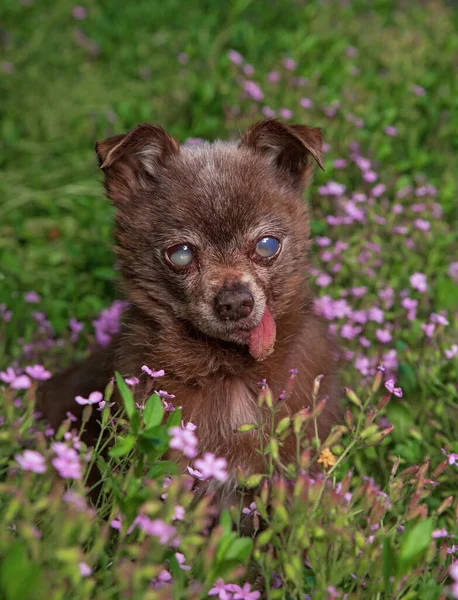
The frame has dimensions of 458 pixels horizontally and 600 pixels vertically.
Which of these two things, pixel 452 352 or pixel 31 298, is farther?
pixel 31 298

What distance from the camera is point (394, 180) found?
5680mm

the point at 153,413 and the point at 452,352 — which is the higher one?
the point at 153,413

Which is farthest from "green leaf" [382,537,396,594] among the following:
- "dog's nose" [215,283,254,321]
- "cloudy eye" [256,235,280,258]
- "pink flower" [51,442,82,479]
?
"cloudy eye" [256,235,280,258]

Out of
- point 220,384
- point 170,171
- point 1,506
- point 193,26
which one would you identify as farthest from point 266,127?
point 193,26

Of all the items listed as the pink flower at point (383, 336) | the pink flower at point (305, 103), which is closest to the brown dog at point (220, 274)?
the pink flower at point (383, 336)

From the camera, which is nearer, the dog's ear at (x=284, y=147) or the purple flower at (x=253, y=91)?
the dog's ear at (x=284, y=147)

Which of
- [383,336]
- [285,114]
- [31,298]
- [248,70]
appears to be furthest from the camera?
[248,70]

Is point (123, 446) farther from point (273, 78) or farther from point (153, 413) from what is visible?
point (273, 78)

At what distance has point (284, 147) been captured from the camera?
3.65 m

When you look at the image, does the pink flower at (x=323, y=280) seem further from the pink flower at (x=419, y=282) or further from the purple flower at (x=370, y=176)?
the purple flower at (x=370, y=176)

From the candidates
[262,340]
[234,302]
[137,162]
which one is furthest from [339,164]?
[234,302]

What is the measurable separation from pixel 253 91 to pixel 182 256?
315 centimetres

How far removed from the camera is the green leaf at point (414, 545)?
209 centimetres

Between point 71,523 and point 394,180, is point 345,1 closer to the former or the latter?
point 394,180
